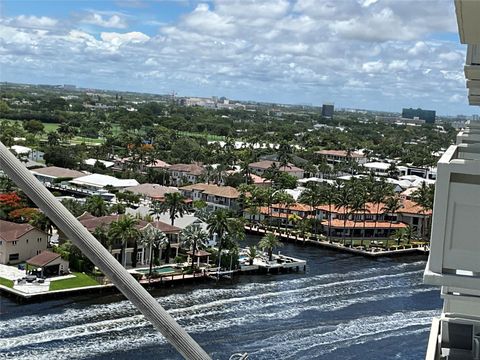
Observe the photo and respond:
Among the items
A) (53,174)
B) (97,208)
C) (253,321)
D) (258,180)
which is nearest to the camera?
(253,321)

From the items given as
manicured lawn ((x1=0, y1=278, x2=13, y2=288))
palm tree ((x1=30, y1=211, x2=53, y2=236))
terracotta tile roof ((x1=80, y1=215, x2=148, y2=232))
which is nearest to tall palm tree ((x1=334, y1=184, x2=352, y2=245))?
terracotta tile roof ((x1=80, y1=215, x2=148, y2=232))

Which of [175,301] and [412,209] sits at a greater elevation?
[412,209]

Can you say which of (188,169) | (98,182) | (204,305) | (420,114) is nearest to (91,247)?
(204,305)

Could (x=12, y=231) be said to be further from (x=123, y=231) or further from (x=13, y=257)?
(x=123, y=231)

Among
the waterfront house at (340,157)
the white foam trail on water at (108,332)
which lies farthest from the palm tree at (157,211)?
the waterfront house at (340,157)

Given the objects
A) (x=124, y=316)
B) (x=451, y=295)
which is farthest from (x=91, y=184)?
(x=451, y=295)

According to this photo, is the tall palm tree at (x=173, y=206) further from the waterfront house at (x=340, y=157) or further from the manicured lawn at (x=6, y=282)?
the waterfront house at (x=340, y=157)

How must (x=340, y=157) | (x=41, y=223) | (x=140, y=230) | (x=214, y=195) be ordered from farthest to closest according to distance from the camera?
(x=340, y=157) → (x=214, y=195) → (x=41, y=223) → (x=140, y=230)

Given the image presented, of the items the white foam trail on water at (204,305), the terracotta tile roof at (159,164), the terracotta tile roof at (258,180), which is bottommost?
the white foam trail on water at (204,305)
